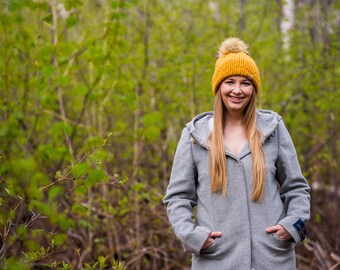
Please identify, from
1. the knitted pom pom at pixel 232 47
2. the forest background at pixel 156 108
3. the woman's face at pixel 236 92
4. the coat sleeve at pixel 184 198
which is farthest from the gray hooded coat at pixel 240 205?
the forest background at pixel 156 108

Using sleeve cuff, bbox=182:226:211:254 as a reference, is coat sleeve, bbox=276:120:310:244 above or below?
above

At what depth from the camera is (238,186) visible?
2.70m

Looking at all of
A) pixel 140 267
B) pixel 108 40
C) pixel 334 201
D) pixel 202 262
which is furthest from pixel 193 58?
pixel 202 262

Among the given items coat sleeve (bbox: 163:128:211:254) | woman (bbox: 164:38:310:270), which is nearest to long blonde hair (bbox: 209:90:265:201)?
woman (bbox: 164:38:310:270)

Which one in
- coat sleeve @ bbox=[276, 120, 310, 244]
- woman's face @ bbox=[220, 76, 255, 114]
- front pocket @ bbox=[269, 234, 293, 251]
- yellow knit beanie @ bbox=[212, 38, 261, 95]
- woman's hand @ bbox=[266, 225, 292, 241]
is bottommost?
front pocket @ bbox=[269, 234, 293, 251]

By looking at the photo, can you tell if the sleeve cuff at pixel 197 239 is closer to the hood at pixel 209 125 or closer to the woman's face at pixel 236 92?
the hood at pixel 209 125

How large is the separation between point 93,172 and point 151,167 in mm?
3594

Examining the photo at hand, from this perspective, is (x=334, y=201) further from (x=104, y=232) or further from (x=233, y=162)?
(x=233, y=162)

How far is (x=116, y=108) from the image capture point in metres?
6.22

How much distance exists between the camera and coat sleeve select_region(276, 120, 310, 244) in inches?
108

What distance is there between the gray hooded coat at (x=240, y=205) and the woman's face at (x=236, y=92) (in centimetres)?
16

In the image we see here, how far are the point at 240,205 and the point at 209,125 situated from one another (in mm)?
521

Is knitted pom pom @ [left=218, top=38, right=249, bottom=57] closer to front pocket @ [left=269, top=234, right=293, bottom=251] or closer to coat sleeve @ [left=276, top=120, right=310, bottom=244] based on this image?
coat sleeve @ [left=276, top=120, right=310, bottom=244]

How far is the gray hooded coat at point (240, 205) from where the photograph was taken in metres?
2.65
